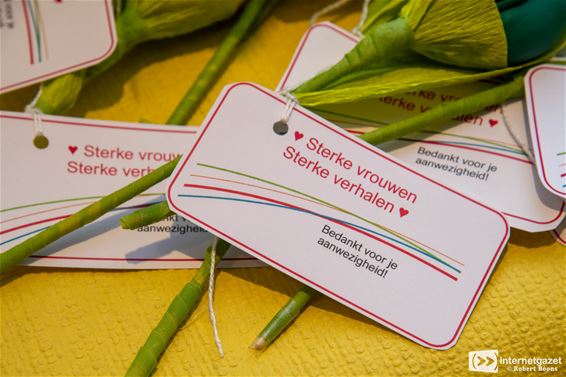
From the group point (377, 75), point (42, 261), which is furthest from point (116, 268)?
point (377, 75)

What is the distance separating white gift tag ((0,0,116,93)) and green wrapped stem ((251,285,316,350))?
0.28m

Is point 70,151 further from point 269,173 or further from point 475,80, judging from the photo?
point 475,80

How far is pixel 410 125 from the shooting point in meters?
0.48

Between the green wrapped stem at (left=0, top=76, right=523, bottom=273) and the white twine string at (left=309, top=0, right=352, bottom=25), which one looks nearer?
the green wrapped stem at (left=0, top=76, right=523, bottom=273)

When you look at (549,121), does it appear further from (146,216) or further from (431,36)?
(146,216)

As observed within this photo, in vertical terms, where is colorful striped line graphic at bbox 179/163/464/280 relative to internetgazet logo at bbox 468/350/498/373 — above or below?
above

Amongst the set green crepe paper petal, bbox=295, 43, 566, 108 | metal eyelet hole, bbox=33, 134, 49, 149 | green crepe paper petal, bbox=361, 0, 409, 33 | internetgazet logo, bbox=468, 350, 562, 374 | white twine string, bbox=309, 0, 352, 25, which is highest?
green crepe paper petal, bbox=361, 0, 409, 33

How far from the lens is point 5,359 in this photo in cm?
45

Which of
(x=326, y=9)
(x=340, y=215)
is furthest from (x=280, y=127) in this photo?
(x=326, y=9)

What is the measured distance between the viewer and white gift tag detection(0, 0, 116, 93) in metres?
0.51

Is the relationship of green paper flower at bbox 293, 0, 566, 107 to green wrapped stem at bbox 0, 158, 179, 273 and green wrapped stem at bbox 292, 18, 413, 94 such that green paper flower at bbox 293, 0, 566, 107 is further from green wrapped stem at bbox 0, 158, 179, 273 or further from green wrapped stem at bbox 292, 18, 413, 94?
green wrapped stem at bbox 0, 158, 179, 273

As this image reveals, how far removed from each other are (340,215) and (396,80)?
0.44ft

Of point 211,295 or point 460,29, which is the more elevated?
point 460,29

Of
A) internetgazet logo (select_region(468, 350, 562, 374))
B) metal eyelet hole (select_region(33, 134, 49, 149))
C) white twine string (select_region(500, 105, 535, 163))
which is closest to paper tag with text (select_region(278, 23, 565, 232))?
white twine string (select_region(500, 105, 535, 163))
